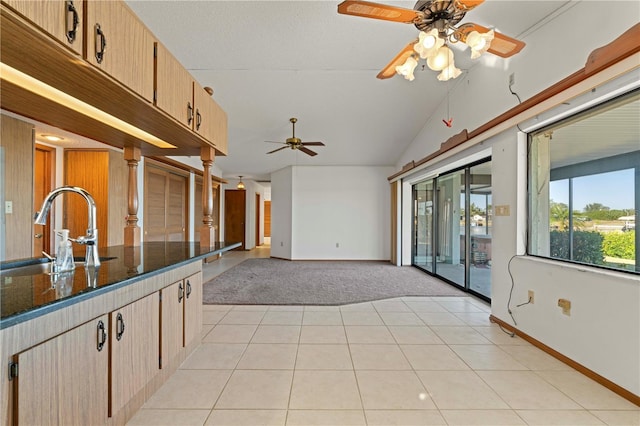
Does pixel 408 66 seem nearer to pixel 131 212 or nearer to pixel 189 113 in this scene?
pixel 189 113

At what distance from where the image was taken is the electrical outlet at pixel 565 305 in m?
2.27

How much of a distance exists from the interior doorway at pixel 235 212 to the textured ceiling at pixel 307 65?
3.05 meters

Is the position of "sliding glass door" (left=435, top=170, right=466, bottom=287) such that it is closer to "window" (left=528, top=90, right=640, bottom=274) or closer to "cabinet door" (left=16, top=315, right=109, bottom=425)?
"window" (left=528, top=90, right=640, bottom=274)

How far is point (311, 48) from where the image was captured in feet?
10.8

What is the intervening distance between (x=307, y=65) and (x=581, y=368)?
4085 millimetres

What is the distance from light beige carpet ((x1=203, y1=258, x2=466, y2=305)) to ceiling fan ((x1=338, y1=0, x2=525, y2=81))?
3.00 meters

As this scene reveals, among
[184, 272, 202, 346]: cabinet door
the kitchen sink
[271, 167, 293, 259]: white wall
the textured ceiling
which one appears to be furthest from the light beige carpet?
the textured ceiling

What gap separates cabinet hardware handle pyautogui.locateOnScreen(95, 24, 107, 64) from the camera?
1.24 metres

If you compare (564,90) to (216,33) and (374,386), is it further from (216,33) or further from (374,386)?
(216,33)

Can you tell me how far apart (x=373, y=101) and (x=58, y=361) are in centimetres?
459

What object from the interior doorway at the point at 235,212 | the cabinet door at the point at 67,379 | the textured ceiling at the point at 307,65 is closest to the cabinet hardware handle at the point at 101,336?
the cabinet door at the point at 67,379

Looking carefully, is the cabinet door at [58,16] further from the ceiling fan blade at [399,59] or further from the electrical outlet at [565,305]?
the electrical outlet at [565,305]

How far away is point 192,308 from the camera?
7.59 feet

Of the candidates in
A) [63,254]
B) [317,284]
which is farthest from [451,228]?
[63,254]
